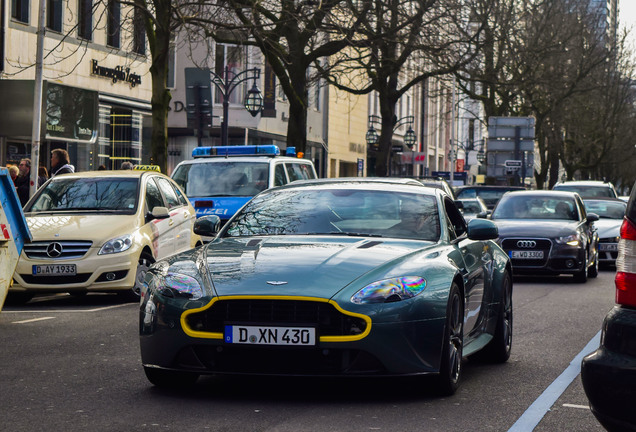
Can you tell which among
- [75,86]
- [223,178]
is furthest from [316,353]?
[75,86]

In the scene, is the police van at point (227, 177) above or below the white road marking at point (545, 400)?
above

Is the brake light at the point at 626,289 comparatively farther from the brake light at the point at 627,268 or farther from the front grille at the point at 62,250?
the front grille at the point at 62,250

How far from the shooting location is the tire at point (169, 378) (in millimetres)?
7160

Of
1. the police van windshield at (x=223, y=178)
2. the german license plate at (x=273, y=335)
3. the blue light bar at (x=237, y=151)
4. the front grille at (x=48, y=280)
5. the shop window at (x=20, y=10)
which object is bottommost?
the front grille at (x=48, y=280)

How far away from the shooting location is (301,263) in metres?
7.03

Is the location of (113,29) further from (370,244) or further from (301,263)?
(301,263)

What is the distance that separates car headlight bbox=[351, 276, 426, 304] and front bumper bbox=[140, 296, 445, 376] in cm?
15

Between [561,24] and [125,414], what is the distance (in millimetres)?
46055

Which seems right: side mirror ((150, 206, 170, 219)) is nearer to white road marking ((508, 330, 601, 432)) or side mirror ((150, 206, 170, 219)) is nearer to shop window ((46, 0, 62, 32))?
white road marking ((508, 330, 601, 432))

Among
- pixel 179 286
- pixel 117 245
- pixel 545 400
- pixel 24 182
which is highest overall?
pixel 24 182

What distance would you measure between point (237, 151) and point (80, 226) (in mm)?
8464

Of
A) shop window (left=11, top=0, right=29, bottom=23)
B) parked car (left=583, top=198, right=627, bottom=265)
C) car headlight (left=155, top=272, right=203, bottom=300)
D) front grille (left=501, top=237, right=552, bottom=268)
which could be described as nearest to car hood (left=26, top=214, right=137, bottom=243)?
car headlight (left=155, top=272, right=203, bottom=300)

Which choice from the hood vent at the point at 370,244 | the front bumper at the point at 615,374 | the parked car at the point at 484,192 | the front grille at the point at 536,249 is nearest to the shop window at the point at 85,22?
the parked car at the point at 484,192

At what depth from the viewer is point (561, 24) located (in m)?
50.2
